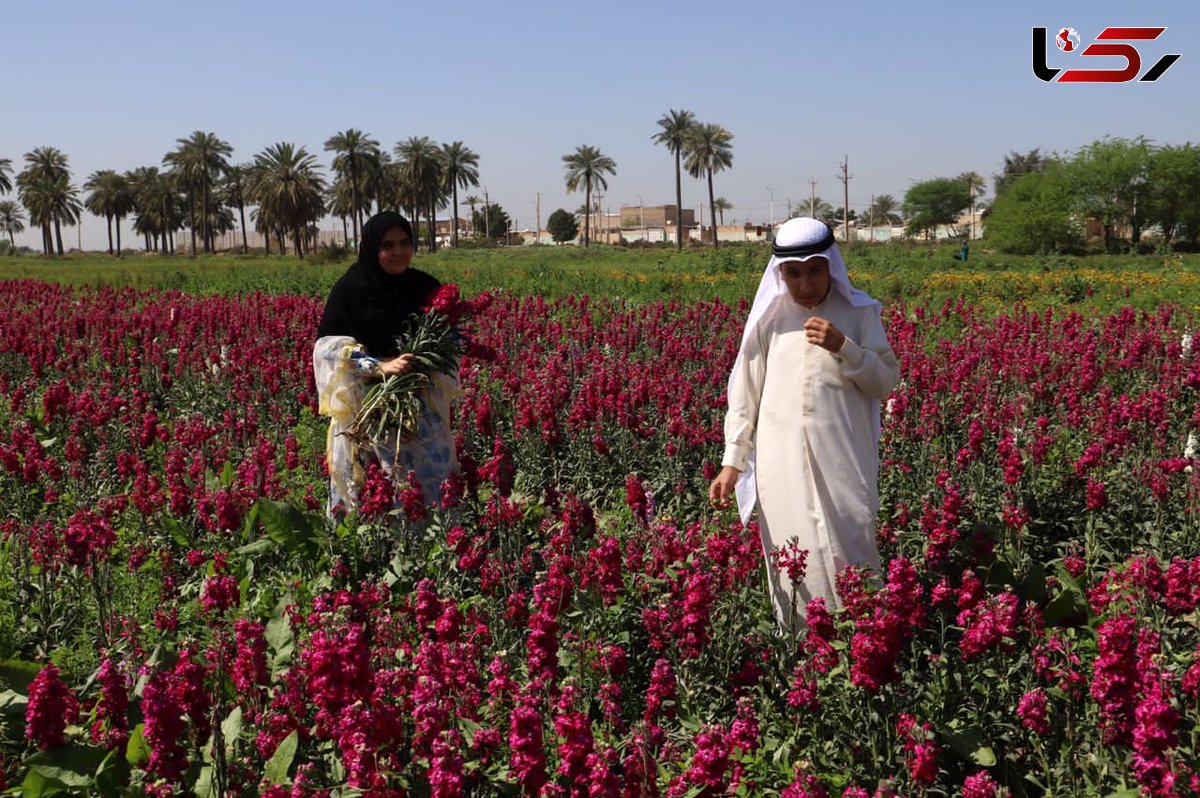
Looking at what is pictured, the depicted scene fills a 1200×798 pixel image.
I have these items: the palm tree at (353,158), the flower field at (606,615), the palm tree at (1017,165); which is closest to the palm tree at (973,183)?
the palm tree at (1017,165)

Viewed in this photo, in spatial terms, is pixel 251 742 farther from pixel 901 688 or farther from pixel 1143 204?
pixel 1143 204

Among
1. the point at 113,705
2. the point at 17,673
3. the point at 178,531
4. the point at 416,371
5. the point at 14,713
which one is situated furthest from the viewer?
the point at 178,531

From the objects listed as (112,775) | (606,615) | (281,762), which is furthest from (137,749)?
(606,615)

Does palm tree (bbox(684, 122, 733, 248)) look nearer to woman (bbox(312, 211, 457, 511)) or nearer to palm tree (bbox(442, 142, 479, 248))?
palm tree (bbox(442, 142, 479, 248))

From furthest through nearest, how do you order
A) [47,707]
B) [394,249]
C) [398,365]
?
[394,249]
[398,365]
[47,707]

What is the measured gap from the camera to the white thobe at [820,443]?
405cm

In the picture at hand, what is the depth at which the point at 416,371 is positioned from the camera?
17.7 ft

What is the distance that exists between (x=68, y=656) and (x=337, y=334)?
80.0 inches

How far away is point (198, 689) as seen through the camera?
9.42 ft

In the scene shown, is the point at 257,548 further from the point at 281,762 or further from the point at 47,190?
the point at 47,190

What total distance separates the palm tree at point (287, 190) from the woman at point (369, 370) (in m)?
70.8

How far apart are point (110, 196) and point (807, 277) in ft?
352

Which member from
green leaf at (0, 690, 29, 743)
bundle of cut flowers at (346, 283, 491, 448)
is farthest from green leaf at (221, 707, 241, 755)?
bundle of cut flowers at (346, 283, 491, 448)

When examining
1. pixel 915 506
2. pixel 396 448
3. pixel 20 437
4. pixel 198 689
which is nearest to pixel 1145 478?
pixel 915 506
